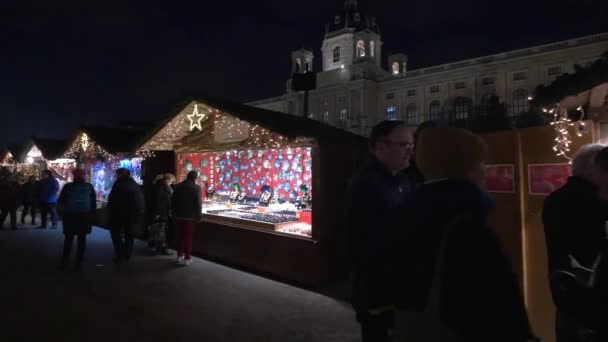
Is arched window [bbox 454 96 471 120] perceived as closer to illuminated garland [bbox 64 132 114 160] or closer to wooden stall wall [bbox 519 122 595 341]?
illuminated garland [bbox 64 132 114 160]

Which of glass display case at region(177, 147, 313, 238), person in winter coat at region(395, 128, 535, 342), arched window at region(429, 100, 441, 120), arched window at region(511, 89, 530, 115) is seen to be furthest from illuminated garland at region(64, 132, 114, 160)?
arched window at region(511, 89, 530, 115)

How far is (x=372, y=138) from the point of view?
2.12 metres

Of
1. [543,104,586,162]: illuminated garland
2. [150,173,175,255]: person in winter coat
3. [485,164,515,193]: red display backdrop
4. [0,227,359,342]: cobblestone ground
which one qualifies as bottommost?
[0,227,359,342]: cobblestone ground

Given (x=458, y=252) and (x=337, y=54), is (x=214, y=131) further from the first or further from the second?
(x=337, y=54)

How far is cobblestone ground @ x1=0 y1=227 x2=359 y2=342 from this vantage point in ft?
12.0

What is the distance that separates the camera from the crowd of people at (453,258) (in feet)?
3.40

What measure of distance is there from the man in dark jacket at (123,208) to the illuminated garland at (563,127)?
6499 millimetres

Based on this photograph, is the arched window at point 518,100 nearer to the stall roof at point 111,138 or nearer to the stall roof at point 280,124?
the stall roof at point 111,138

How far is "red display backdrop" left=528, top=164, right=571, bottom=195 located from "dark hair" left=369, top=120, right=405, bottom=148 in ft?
7.26

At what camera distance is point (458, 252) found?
1.06 metres

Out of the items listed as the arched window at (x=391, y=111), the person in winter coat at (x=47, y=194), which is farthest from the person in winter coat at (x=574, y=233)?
the arched window at (x=391, y=111)

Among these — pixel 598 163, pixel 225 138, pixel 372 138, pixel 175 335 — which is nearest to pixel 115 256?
pixel 225 138

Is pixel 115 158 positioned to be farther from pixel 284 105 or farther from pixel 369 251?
pixel 284 105

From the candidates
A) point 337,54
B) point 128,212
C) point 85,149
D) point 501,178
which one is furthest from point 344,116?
point 501,178
